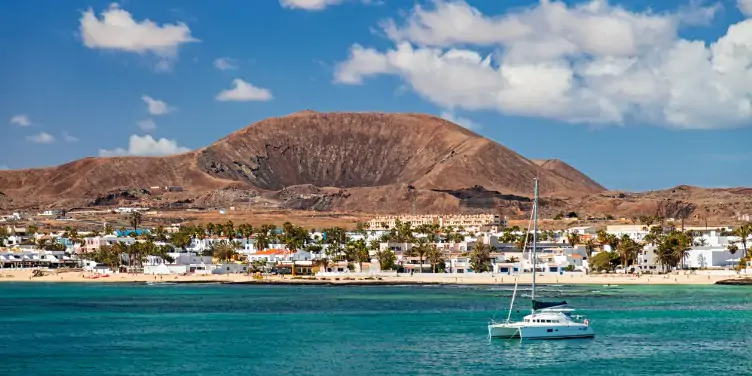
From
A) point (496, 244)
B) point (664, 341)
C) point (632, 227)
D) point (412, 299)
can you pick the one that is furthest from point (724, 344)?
point (632, 227)

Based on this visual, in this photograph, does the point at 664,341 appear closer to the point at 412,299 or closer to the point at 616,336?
the point at 616,336

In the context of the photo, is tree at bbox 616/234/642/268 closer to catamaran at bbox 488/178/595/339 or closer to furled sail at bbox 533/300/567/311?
catamaran at bbox 488/178/595/339

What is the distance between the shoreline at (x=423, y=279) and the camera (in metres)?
123

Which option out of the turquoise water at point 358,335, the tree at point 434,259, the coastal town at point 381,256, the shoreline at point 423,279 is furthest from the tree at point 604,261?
the turquoise water at point 358,335

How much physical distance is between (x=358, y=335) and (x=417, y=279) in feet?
214

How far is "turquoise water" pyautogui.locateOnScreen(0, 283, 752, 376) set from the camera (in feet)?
180

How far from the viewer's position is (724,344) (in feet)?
208

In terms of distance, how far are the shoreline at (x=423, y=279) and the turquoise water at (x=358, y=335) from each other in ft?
37.2

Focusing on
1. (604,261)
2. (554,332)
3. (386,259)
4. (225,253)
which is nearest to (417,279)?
(386,259)

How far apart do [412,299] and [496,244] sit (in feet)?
201

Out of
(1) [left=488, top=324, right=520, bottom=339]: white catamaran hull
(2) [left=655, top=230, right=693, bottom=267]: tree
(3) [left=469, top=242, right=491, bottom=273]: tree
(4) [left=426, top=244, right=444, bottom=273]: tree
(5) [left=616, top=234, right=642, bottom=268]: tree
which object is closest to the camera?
(1) [left=488, top=324, right=520, bottom=339]: white catamaran hull

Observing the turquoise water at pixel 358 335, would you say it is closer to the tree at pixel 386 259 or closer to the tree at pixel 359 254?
the tree at pixel 386 259

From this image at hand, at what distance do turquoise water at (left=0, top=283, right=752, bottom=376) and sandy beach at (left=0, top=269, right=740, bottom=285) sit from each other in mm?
11767

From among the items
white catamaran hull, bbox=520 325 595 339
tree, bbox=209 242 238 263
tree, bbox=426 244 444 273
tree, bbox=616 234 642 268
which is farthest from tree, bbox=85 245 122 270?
white catamaran hull, bbox=520 325 595 339
